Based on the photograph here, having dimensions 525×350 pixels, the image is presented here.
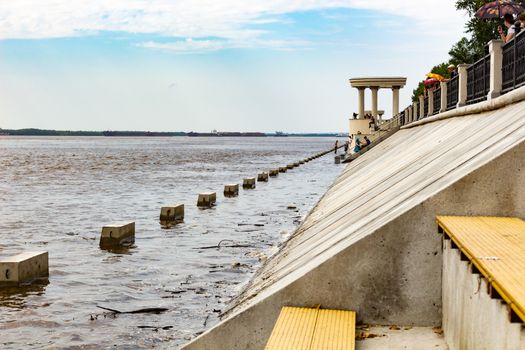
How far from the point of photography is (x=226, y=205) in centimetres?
2806

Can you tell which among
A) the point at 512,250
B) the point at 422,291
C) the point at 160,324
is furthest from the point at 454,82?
the point at 512,250

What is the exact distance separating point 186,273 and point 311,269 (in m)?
7.72

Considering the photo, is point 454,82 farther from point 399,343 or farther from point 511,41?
point 399,343

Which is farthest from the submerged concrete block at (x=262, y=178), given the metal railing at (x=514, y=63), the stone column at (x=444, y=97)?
the metal railing at (x=514, y=63)

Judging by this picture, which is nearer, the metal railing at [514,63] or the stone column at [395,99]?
the metal railing at [514,63]

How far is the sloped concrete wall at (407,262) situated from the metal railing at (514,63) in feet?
19.0

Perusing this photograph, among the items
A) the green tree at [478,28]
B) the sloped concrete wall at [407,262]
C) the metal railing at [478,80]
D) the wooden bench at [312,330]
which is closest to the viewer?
the wooden bench at [312,330]

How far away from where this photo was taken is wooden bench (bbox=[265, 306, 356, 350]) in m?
5.37

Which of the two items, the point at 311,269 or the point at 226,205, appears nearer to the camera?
the point at 311,269

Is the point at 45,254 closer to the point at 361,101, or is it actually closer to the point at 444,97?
the point at 444,97

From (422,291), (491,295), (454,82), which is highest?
(454,82)

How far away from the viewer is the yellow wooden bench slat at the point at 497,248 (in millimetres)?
3621

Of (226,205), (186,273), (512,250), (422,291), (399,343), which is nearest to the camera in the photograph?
(512,250)

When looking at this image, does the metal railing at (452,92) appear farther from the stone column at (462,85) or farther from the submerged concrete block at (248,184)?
the submerged concrete block at (248,184)
